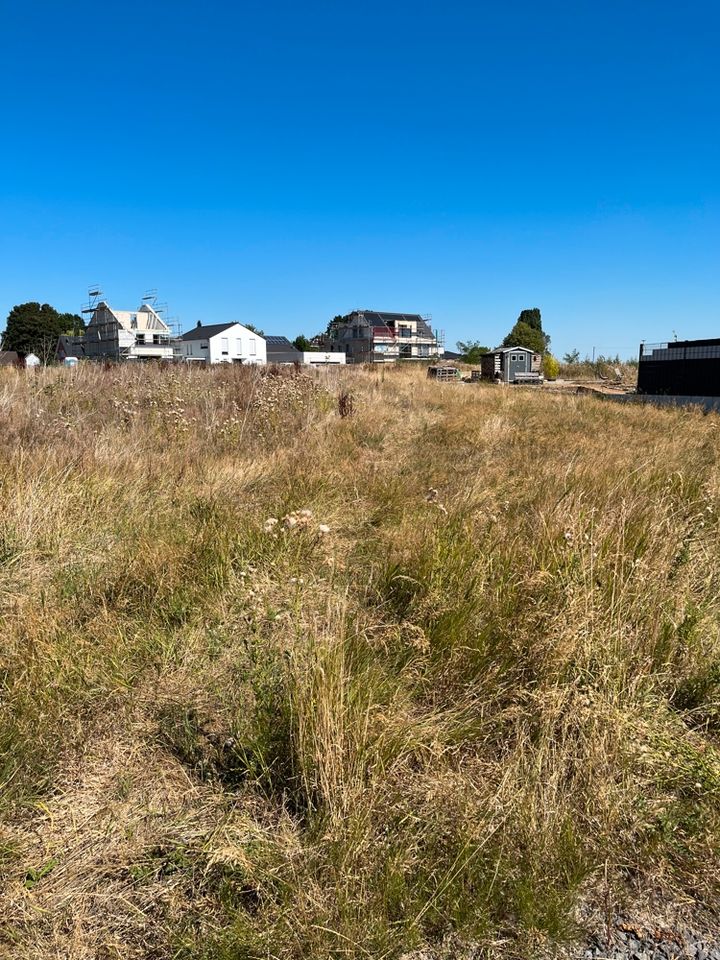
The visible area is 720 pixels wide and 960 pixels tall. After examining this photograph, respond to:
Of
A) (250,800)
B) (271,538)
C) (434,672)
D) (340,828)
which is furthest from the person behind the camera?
(271,538)

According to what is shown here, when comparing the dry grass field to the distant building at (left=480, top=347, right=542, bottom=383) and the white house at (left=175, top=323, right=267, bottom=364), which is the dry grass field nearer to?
the distant building at (left=480, top=347, right=542, bottom=383)

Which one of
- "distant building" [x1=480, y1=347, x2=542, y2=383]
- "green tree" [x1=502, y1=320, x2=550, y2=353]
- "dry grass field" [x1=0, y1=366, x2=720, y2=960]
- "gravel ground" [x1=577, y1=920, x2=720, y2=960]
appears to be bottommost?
"gravel ground" [x1=577, y1=920, x2=720, y2=960]

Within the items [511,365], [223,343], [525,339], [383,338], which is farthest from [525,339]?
[223,343]

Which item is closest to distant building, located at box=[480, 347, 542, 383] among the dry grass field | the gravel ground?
the dry grass field

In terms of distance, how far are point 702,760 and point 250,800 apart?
1537 millimetres

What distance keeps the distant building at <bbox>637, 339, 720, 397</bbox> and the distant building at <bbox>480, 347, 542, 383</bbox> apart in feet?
57.6

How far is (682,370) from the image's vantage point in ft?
72.4

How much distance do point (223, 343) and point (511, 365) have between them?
40.2m

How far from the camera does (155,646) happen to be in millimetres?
2432

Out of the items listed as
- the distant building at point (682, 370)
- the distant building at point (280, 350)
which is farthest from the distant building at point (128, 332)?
the distant building at point (682, 370)

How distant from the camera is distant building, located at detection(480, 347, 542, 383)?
42.7 m

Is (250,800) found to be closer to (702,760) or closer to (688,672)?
(702,760)

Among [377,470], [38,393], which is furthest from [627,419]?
[38,393]

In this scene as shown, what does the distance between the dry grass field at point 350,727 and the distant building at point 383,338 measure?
251 feet
